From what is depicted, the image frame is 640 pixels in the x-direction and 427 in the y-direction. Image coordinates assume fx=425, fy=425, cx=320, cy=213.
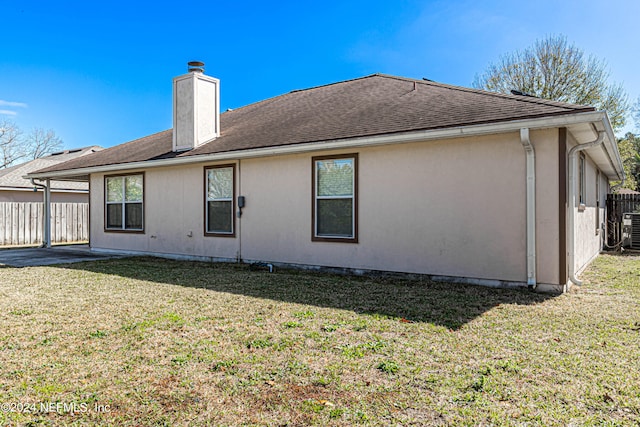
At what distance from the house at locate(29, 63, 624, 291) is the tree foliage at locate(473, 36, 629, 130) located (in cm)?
1140

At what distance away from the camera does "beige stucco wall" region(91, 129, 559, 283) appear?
6.35 meters

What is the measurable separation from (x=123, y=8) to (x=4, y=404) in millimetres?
14534

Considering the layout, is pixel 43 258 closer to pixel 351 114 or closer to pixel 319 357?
pixel 351 114

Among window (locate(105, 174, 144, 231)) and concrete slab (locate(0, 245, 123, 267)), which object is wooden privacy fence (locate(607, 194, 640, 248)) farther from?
concrete slab (locate(0, 245, 123, 267))

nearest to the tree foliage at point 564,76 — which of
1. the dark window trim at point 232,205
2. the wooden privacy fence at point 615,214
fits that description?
the wooden privacy fence at point 615,214

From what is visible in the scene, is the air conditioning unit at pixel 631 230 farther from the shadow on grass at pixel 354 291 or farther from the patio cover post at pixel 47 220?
the patio cover post at pixel 47 220

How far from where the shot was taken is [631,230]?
42.2ft

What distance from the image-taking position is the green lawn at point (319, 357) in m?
2.58

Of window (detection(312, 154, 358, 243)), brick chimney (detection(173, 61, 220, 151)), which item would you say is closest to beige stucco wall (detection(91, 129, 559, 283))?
window (detection(312, 154, 358, 243))

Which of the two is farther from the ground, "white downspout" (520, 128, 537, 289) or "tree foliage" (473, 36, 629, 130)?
"tree foliage" (473, 36, 629, 130)

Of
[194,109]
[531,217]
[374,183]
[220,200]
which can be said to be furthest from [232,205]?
[531,217]

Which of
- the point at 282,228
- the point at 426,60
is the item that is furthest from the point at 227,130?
the point at 426,60

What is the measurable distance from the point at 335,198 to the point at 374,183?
891mm

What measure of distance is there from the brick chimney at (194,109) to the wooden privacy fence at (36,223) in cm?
867
